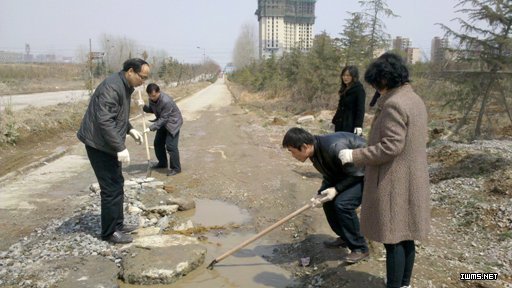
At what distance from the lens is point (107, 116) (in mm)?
3914

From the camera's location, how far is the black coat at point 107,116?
154 inches

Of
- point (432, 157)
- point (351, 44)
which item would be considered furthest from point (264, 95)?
point (432, 157)

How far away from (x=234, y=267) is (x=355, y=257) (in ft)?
3.97

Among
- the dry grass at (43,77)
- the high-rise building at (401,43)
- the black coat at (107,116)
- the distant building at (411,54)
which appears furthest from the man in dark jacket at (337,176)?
the dry grass at (43,77)

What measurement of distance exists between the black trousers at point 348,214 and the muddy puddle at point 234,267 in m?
0.69

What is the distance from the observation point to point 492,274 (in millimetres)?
3363

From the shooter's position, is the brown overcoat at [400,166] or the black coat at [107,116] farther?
the black coat at [107,116]

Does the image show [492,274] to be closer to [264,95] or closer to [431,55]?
[431,55]

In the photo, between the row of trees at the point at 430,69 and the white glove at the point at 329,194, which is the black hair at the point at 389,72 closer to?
the white glove at the point at 329,194

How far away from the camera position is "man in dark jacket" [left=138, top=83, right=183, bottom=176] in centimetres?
696

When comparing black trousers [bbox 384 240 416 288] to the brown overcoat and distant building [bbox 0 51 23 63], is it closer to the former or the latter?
the brown overcoat

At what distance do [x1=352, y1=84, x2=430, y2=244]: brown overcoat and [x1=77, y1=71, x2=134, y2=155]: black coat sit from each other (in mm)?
2433

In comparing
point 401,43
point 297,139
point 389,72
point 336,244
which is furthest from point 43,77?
point 389,72

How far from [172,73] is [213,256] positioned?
39.2 meters
